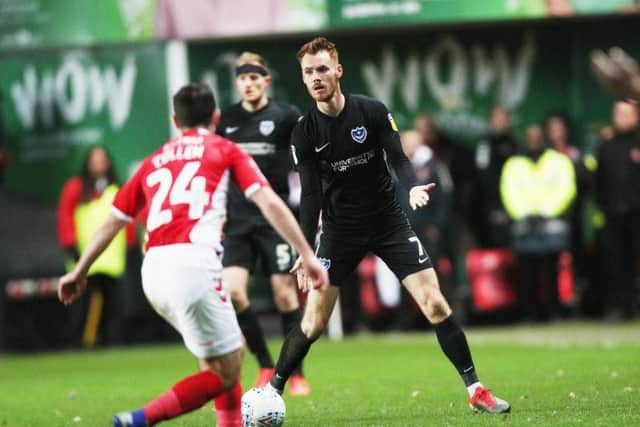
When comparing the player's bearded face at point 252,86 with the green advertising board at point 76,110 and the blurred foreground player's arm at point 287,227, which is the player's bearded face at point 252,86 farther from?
the green advertising board at point 76,110

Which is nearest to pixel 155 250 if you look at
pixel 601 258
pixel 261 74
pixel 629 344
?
pixel 261 74

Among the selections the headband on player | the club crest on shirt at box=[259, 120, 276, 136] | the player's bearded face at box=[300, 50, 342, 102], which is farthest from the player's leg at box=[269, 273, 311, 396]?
the player's bearded face at box=[300, 50, 342, 102]

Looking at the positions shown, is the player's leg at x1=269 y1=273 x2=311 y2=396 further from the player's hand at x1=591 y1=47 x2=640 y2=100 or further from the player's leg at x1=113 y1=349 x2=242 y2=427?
the player's hand at x1=591 y1=47 x2=640 y2=100

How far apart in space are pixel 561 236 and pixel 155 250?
11.8 m

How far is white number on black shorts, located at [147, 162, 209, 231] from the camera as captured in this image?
7961 mm

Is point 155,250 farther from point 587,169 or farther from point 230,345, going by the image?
point 587,169

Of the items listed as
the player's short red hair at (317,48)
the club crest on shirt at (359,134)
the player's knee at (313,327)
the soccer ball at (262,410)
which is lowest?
the soccer ball at (262,410)

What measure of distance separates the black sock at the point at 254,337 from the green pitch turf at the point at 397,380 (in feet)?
1.61

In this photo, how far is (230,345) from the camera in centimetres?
795

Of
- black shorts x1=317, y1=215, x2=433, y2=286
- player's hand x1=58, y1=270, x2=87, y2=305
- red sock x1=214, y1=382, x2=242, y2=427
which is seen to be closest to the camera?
player's hand x1=58, y1=270, x2=87, y2=305

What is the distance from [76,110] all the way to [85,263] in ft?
40.5

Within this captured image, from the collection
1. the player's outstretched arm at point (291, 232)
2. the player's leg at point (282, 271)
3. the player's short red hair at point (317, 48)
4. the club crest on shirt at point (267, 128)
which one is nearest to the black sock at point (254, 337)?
the player's leg at point (282, 271)

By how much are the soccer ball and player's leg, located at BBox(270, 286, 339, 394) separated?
0.30 m

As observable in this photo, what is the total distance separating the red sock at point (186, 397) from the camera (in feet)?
25.8
